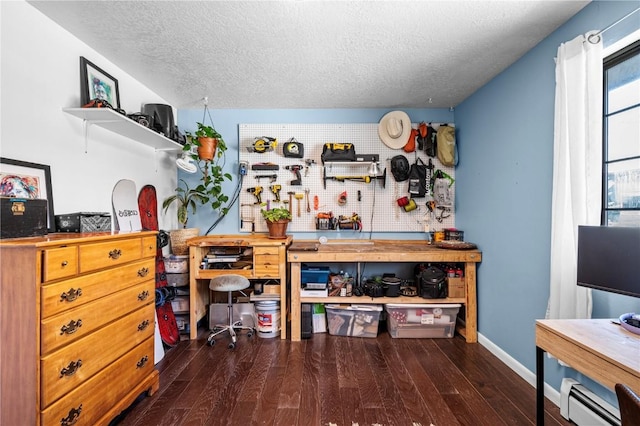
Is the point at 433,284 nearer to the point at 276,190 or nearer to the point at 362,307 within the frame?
the point at 362,307

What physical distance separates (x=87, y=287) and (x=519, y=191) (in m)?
3.00

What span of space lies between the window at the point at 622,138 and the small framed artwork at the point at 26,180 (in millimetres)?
3457

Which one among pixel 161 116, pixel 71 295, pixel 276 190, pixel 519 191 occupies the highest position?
pixel 161 116

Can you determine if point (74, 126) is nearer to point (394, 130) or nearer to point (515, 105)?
point (394, 130)

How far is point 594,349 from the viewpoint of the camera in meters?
1.09

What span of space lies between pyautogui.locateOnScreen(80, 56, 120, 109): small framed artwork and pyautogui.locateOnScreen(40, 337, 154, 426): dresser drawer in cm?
183

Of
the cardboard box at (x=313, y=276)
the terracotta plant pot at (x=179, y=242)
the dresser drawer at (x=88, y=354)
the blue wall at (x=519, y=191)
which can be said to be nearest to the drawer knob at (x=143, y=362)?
the dresser drawer at (x=88, y=354)

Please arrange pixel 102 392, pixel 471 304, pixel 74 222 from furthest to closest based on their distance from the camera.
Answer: pixel 471 304, pixel 74 222, pixel 102 392

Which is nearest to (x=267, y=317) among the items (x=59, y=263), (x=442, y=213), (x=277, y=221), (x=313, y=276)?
(x=313, y=276)

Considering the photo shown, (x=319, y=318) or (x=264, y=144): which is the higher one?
(x=264, y=144)

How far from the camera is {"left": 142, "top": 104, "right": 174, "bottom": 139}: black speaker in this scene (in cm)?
267

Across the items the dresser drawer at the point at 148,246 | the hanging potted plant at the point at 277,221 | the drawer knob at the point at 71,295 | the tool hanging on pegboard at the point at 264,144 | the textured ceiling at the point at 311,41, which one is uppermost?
the textured ceiling at the point at 311,41

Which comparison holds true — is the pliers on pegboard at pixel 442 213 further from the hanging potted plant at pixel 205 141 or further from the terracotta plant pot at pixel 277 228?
the hanging potted plant at pixel 205 141

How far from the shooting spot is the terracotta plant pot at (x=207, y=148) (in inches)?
117
